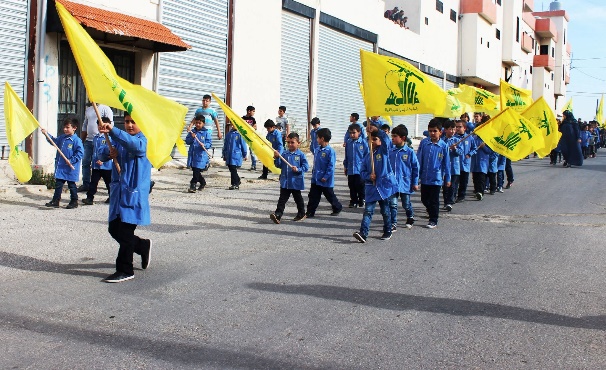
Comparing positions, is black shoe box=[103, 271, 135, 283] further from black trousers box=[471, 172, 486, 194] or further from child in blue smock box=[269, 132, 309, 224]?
black trousers box=[471, 172, 486, 194]

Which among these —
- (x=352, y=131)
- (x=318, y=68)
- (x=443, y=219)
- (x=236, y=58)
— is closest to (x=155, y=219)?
(x=352, y=131)

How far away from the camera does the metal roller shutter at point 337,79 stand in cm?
2606

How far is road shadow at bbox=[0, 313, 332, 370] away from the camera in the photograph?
4.42 metres

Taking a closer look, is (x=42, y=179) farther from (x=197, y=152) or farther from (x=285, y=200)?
(x=285, y=200)

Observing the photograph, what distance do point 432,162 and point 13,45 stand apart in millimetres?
8168

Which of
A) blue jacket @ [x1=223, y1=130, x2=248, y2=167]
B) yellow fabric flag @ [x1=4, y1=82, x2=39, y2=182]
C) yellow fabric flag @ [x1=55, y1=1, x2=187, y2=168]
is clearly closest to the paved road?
yellow fabric flag @ [x1=4, y1=82, x2=39, y2=182]

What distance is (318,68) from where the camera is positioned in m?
25.6

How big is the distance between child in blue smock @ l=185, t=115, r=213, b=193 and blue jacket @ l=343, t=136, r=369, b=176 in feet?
9.57

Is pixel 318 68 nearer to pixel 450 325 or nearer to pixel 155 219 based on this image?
pixel 155 219

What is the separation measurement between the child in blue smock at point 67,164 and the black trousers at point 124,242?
14.9 feet

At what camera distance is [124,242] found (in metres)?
6.62

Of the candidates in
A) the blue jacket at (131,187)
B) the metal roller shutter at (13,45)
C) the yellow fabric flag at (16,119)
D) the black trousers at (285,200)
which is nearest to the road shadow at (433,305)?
the blue jacket at (131,187)

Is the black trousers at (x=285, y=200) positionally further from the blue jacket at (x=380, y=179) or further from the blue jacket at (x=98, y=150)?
the blue jacket at (x=98, y=150)

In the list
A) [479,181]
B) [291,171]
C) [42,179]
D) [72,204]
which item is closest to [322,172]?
[291,171]
